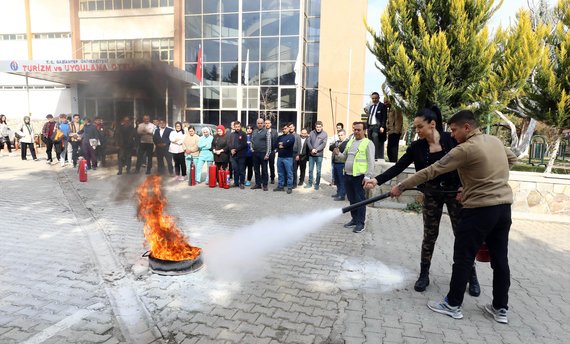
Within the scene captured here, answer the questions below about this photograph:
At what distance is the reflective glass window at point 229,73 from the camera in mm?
Result: 26906

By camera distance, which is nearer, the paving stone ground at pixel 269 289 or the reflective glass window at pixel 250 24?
the paving stone ground at pixel 269 289

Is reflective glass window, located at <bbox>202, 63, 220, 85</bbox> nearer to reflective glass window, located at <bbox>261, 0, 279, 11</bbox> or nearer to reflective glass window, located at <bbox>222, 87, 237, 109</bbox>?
reflective glass window, located at <bbox>222, 87, 237, 109</bbox>

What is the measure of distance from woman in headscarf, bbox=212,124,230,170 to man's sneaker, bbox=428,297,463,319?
25.4 feet

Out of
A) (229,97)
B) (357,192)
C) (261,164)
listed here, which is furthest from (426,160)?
(229,97)

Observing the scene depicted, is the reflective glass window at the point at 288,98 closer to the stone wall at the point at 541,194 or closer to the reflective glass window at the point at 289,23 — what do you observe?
the reflective glass window at the point at 289,23

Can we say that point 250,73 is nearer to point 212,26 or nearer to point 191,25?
point 212,26

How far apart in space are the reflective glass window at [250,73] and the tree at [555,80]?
20079 mm

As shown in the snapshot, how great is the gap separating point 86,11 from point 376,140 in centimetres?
638

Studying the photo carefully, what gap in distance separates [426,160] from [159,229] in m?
3.36

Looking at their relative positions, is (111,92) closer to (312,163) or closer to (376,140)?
(376,140)


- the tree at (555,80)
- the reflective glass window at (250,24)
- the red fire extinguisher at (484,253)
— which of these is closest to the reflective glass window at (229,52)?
the reflective glass window at (250,24)

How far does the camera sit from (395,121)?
8.76 meters

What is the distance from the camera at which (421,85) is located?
329 inches

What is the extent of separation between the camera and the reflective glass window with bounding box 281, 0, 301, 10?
26094mm
